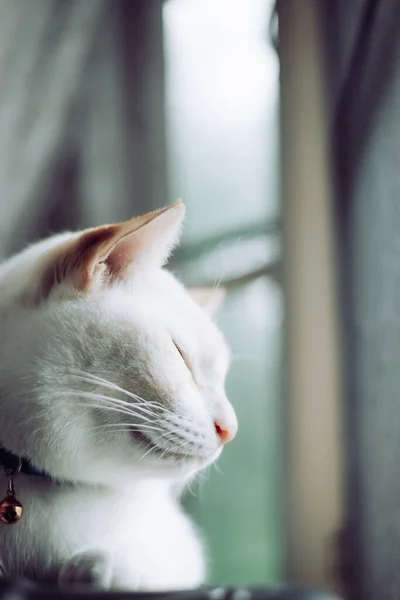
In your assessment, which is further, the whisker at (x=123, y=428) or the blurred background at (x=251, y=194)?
the blurred background at (x=251, y=194)

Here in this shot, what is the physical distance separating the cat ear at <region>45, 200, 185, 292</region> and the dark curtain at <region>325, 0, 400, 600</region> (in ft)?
1.01

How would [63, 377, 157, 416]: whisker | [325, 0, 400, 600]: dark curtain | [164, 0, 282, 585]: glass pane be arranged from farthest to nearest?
[164, 0, 282, 585]: glass pane < [325, 0, 400, 600]: dark curtain < [63, 377, 157, 416]: whisker

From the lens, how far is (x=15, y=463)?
638mm

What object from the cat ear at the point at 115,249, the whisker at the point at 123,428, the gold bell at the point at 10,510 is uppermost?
the cat ear at the point at 115,249

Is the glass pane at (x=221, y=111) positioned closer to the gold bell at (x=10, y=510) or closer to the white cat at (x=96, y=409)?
the white cat at (x=96, y=409)

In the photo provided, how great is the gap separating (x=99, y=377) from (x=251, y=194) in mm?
509

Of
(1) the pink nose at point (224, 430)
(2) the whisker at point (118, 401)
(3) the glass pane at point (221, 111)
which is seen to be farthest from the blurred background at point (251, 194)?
(2) the whisker at point (118, 401)

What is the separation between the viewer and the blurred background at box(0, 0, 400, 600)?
0.94m

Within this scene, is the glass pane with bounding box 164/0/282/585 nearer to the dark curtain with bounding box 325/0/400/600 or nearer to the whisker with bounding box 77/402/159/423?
the dark curtain with bounding box 325/0/400/600

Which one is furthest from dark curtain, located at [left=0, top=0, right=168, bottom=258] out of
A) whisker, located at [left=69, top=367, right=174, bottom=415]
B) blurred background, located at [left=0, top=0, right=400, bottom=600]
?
whisker, located at [left=69, top=367, right=174, bottom=415]

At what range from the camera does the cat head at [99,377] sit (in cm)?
62

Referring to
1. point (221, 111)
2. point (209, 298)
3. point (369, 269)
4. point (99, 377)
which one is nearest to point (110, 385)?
point (99, 377)

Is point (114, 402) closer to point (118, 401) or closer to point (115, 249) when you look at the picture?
point (118, 401)

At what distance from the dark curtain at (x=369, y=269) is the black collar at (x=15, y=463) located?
1.50 feet
